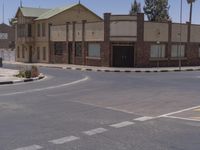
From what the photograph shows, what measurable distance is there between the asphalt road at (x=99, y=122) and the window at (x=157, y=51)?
91.6 ft

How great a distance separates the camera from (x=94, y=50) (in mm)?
45719

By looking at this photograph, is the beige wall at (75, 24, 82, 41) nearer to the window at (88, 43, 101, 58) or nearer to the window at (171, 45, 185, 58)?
the window at (88, 43, 101, 58)

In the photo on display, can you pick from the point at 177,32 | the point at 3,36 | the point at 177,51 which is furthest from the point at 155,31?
the point at 3,36

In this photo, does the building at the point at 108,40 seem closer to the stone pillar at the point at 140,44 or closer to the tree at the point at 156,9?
the stone pillar at the point at 140,44

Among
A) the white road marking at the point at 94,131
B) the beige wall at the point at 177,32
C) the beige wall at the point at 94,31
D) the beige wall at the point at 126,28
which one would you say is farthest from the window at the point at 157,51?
the white road marking at the point at 94,131

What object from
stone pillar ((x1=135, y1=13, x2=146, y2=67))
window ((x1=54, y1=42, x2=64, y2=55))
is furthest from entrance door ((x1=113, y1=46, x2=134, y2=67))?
window ((x1=54, y1=42, x2=64, y2=55))

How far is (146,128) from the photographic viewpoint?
32.1 feet

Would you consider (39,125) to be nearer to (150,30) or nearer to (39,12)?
(150,30)

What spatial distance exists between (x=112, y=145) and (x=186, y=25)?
42.1 metres

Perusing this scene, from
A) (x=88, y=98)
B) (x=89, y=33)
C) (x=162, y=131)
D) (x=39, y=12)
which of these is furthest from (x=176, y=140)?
(x=39, y=12)

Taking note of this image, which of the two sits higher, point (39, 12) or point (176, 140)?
point (39, 12)

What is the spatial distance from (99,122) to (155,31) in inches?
1367

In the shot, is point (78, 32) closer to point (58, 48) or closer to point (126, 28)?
point (58, 48)

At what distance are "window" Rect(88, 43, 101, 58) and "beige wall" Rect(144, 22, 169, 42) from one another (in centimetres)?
531
